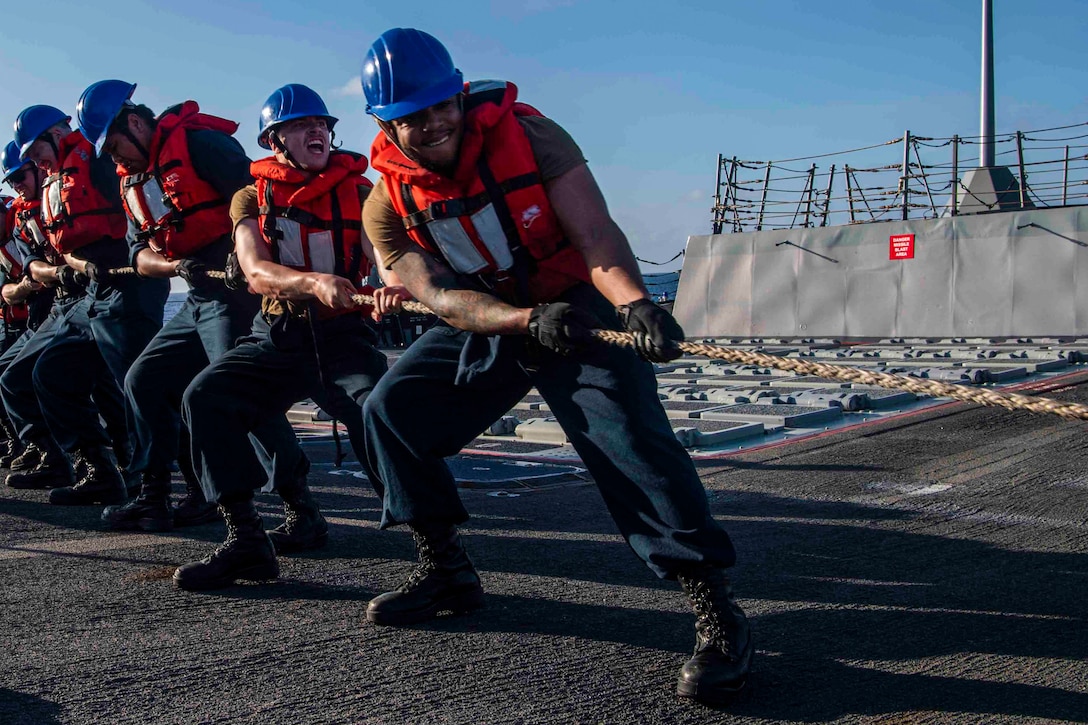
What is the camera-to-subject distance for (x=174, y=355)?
5395 mm

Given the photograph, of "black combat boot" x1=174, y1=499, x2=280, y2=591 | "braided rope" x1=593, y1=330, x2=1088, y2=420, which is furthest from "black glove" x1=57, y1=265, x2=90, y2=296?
"braided rope" x1=593, y1=330, x2=1088, y2=420

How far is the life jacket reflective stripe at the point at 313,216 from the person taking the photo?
4645mm

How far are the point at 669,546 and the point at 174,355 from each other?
3.16m

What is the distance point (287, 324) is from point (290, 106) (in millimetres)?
949

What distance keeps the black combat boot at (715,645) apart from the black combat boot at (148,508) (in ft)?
11.2

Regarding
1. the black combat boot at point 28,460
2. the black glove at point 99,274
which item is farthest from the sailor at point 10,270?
the black glove at point 99,274

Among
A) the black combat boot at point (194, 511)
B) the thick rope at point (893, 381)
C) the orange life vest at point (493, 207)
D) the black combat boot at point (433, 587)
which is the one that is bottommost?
the black combat boot at point (194, 511)

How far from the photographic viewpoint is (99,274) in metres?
6.25

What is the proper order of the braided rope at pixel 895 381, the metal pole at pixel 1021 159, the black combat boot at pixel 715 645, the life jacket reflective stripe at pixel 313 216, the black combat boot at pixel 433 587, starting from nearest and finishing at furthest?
the braided rope at pixel 895 381
the black combat boot at pixel 715 645
the black combat boot at pixel 433 587
the life jacket reflective stripe at pixel 313 216
the metal pole at pixel 1021 159

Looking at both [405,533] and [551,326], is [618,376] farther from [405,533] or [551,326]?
[405,533]

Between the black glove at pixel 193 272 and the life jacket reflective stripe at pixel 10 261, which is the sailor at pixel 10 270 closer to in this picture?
the life jacket reflective stripe at pixel 10 261

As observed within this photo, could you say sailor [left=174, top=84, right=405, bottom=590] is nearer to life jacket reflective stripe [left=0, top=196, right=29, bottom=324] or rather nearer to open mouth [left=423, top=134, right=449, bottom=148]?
open mouth [left=423, top=134, right=449, bottom=148]

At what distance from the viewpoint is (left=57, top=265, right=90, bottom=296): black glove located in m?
6.95

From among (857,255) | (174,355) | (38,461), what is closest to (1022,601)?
(174,355)
